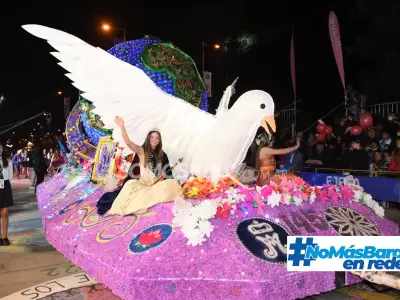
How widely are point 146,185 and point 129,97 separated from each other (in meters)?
0.99

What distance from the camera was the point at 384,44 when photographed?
578 inches

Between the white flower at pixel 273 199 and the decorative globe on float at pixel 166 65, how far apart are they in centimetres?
276

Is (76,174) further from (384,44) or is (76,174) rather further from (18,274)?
(384,44)

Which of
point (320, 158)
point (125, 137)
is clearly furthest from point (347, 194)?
point (320, 158)

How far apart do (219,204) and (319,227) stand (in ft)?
3.18

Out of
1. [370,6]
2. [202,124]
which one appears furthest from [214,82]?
[202,124]

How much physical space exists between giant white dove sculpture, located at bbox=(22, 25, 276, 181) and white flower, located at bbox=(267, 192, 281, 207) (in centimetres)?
73

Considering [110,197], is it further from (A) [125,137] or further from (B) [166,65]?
(B) [166,65]

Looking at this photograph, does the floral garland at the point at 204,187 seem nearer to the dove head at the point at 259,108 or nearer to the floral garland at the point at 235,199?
the floral garland at the point at 235,199

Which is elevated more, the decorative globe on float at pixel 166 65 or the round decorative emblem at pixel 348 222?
the decorative globe on float at pixel 166 65

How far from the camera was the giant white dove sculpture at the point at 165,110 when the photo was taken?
414 centimetres

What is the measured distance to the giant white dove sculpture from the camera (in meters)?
4.14

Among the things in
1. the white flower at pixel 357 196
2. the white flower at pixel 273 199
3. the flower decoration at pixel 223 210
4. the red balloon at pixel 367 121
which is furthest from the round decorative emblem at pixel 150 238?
the red balloon at pixel 367 121

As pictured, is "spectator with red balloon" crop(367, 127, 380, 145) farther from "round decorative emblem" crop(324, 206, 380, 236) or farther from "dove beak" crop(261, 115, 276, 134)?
"dove beak" crop(261, 115, 276, 134)
